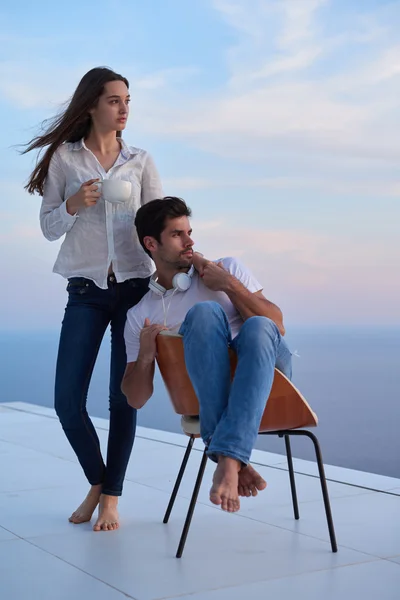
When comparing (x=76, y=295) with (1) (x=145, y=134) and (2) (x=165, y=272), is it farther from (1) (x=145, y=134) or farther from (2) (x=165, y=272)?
(1) (x=145, y=134)

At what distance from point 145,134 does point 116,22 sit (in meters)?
0.86

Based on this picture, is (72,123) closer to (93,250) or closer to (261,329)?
(93,250)

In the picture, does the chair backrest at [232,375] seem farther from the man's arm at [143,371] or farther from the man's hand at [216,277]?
the man's hand at [216,277]

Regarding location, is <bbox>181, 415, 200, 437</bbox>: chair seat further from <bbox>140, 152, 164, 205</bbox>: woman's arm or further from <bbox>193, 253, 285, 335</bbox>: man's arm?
<bbox>140, 152, 164, 205</bbox>: woman's arm

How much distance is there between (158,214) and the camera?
2.49m

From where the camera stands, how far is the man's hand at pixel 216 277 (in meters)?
2.33

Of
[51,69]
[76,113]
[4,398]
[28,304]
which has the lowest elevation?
[4,398]

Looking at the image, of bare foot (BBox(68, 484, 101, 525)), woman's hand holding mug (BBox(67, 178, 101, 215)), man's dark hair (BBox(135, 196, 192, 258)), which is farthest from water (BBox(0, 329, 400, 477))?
woman's hand holding mug (BBox(67, 178, 101, 215))

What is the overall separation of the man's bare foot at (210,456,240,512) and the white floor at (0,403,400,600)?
0.21m

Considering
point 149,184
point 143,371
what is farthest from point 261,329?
point 149,184

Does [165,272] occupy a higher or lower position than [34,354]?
higher

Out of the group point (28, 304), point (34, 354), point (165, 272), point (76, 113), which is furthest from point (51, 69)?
point (34, 354)

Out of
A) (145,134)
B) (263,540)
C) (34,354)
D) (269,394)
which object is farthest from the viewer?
(34,354)

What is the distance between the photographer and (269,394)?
215 cm
